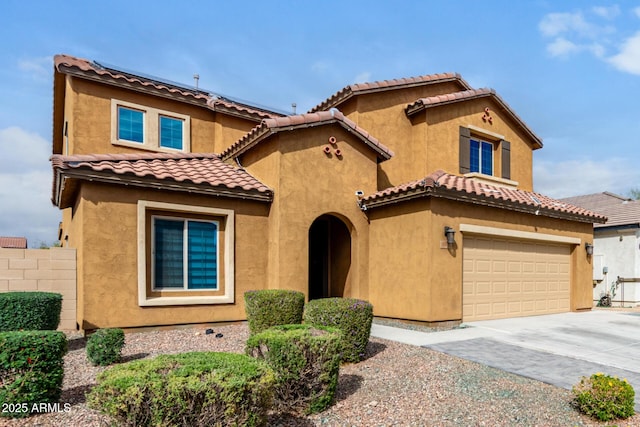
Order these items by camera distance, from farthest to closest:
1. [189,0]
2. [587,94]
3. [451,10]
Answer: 1. [587,94]
2. [451,10]
3. [189,0]

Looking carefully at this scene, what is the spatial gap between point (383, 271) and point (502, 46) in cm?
724

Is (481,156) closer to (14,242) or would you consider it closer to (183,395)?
(183,395)

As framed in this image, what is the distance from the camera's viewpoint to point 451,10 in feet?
33.6

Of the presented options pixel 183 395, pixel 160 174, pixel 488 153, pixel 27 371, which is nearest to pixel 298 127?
pixel 160 174

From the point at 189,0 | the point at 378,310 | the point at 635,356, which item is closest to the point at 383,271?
the point at 378,310

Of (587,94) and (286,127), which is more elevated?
(587,94)

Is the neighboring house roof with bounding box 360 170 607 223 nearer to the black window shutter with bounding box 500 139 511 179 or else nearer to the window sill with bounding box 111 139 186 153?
the black window shutter with bounding box 500 139 511 179

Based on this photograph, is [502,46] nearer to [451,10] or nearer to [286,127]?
[451,10]

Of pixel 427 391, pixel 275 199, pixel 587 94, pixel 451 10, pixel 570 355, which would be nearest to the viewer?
pixel 427 391

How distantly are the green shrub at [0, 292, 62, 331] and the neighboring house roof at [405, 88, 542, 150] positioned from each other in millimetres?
12181

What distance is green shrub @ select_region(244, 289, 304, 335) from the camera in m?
7.82

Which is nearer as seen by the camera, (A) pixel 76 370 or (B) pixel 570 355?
(A) pixel 76 370

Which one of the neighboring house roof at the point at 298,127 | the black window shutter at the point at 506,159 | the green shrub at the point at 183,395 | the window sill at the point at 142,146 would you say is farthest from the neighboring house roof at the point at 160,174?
the black window shutter at the point at 506,159

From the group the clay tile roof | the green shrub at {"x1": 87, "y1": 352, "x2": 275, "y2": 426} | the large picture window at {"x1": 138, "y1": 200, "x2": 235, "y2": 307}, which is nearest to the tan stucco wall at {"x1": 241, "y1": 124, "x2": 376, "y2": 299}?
the large picture window at {"x1": 138, "y1": 200, "x2": 235, "y2": 307}
